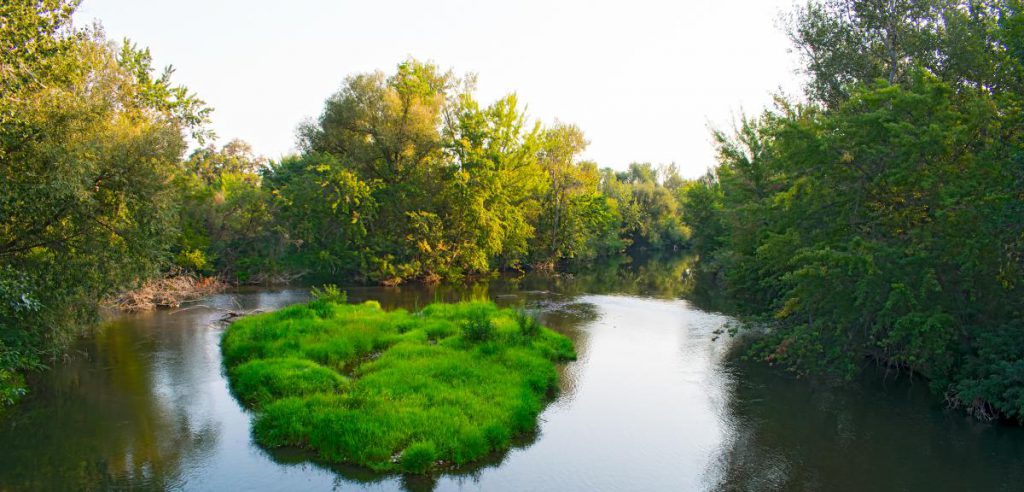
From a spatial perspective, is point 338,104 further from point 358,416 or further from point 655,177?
point 655,177

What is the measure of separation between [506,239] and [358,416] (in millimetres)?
38768

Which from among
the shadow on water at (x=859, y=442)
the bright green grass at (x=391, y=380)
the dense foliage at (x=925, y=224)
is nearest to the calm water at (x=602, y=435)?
the shadow on water at (x=859, y=442)

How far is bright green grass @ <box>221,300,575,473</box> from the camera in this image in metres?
14.2

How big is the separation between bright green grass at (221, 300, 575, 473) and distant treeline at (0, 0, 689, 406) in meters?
4.99

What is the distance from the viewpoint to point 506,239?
53406mm

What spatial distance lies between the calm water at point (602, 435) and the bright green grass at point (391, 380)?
1.85 feet

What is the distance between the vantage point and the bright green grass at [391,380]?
14234mm

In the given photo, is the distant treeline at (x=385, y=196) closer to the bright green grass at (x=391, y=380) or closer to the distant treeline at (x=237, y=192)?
the distant treeline at (x=237, y=192)

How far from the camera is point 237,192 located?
4641 centimetres

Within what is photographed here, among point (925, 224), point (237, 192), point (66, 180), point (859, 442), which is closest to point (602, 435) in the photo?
point (859, 442)

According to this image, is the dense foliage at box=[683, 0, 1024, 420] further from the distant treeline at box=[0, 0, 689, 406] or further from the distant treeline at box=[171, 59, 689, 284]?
the distant treeline at box=[171, 59, 689, 284]

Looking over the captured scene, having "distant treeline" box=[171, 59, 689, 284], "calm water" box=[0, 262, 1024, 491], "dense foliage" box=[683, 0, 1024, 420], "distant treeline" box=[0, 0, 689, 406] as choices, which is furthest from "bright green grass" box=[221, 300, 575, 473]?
"distant treeline" box=[171, 59, 689, 284]

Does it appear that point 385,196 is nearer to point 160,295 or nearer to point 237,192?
point 237,192

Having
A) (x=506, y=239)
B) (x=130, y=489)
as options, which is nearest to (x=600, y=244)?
(x=506, y=239)
